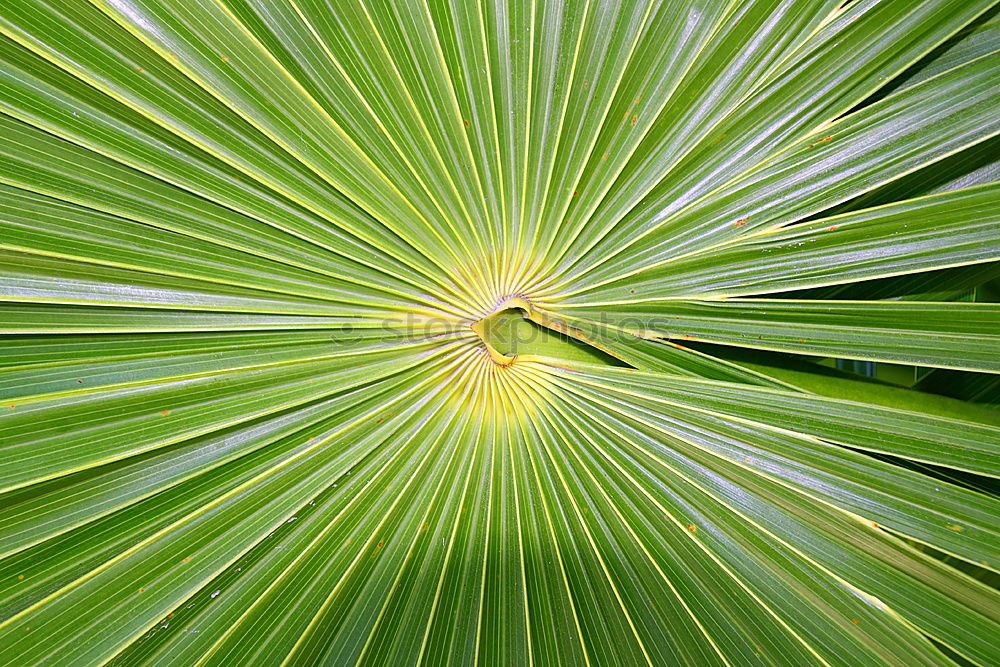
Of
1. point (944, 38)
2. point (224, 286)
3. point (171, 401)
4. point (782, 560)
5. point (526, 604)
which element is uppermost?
point (944, 38)

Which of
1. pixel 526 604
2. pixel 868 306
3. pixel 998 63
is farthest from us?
pixel 526 604

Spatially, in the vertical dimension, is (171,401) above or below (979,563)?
above

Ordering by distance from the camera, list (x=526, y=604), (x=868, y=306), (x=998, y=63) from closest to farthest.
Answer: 1. (x=998, y=63)
2. (x=868, y=306)
3. (x=526, y=604)

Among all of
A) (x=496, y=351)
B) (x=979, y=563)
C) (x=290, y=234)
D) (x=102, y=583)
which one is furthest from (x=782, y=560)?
(x=102, y=583)

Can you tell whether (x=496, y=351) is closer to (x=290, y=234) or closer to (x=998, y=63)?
(x=290, y=234)

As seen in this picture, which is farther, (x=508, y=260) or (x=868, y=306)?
(x=508, y=260)

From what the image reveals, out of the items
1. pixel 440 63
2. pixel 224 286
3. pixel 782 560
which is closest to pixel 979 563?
pixel 782 560

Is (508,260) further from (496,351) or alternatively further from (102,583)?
(102,583)
